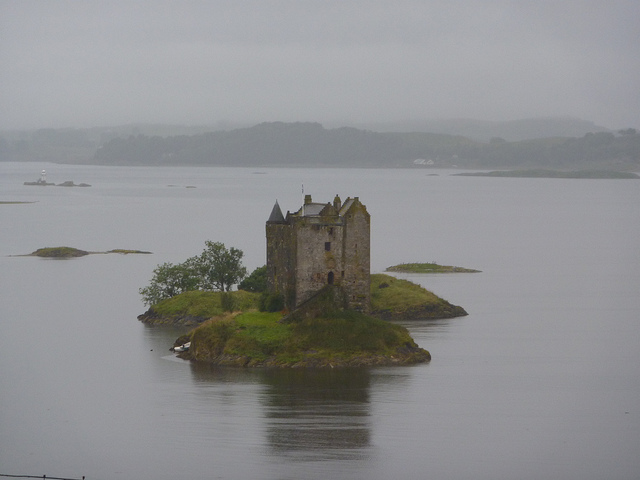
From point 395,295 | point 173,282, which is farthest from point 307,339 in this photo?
point 173,282

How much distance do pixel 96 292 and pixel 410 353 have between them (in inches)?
1586

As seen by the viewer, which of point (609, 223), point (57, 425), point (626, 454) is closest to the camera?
point (626, 454)

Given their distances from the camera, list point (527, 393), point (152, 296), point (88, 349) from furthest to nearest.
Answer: point (152, 296) → point (88, 349) → point (527, 393)

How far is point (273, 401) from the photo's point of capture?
174 feet

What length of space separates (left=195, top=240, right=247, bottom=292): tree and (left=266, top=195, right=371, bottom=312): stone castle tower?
18.8 meters

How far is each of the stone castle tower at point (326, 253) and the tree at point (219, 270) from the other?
61.8 feet

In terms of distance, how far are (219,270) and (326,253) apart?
21.2 meters

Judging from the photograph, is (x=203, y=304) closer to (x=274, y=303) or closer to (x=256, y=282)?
(x=256, y=282)

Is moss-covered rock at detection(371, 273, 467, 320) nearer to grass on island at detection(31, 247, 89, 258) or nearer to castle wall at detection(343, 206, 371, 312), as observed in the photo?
castle wall at detection(343, 206, 371, 312)

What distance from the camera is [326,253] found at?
60312 mm

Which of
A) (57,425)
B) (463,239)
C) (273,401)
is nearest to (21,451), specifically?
(57,425)

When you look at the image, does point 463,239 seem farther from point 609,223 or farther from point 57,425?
point 57,425

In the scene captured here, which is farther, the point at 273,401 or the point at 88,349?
the point at 88,349

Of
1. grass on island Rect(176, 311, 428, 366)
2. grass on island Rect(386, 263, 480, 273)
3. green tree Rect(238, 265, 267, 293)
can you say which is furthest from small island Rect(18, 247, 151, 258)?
grass on island Rect(176, 311, 428, 366)
